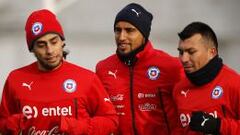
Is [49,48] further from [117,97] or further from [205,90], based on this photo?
[205,90]

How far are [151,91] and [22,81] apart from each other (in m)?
0.76

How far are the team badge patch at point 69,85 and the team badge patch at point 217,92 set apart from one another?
0.78 metres

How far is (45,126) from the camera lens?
13.0 feet

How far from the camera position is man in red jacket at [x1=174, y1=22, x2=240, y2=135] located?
149 inches

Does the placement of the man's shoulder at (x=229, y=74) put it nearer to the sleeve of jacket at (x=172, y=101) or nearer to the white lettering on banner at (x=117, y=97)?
the sleeve of jacket at (x=172, y=101)

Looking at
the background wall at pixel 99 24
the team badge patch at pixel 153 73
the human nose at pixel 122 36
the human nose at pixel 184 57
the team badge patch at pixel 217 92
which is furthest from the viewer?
the background wall at pixel 99 24

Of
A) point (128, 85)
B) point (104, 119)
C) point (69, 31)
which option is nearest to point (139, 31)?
point (128, 85)

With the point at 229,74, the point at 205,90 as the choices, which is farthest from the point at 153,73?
the point at 229,74

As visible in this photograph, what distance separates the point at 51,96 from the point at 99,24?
2.27 m

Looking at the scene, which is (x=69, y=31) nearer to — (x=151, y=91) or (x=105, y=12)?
(x=105, y=12)

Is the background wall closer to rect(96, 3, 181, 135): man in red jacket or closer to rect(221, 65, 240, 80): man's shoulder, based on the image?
rect(96, 3, 181, 135): man in red jacket

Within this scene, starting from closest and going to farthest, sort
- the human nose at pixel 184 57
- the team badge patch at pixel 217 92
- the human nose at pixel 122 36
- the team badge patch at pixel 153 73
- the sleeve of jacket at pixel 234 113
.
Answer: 1. the sleeve of jacket at pixel 234 113
2. the team badge patch at pixel 217 92
3. the human nose at pixel 184 57
4. the human nose at pixel 122 36
5. the team badge patch at pixel 153 73

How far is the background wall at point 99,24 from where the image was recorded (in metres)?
5.92

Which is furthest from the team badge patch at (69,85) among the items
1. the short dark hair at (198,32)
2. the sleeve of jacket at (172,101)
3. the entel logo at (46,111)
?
the short dark hair at (198,32)
